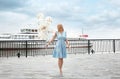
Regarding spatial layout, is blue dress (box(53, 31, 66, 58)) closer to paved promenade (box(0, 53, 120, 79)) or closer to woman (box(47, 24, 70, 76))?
woman (box(47, 24, 70, 76))

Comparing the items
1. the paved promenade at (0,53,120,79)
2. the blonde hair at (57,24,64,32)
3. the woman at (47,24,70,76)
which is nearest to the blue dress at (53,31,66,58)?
the woman at (47,24,70,76)

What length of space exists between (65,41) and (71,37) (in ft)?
234

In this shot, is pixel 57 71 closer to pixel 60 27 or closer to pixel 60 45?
pixel 60 45

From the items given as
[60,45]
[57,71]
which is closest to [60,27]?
[60,45]

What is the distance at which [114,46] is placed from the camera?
31703 millimetres

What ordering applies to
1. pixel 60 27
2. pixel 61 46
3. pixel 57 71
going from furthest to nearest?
1. pixel 57 71
2. pixel 61 46
3. pixel 60 27

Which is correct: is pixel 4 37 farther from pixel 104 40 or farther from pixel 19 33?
pixel 104 40

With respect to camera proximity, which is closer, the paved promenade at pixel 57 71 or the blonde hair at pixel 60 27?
the paved promenade at pixel 57 71

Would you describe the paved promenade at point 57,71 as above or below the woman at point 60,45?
below

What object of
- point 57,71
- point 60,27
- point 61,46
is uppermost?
point 60,27

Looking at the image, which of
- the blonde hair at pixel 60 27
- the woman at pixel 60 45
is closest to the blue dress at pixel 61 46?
the woman at pixel 60 45

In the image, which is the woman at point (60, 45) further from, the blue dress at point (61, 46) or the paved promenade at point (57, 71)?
the paved promenade at point (57, 71)

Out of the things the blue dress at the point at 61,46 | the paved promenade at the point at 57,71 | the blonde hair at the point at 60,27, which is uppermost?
the blonde hair at the point at 60,27

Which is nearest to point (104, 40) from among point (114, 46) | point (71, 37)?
point (114, 46)
